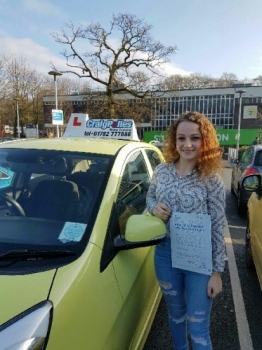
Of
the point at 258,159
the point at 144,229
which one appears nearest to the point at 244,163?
the point at 258,159

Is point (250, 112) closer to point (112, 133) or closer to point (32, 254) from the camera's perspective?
point (112, 133)

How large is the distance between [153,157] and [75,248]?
188cm

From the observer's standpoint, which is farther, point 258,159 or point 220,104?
point 220,104

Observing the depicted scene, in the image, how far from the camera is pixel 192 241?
1.74 metres

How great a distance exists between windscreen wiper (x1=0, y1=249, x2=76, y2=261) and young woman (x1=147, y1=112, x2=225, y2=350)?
2.04ft

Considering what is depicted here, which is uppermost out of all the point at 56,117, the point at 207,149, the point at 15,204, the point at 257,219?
the point at 56,117

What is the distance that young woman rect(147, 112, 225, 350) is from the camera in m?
1.73

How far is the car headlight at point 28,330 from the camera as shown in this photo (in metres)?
1.06

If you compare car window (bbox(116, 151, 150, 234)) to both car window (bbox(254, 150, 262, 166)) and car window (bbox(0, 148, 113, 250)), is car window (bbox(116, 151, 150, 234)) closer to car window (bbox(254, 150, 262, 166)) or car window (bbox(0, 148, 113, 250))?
car window (bbox(0, 148, 113, 250))

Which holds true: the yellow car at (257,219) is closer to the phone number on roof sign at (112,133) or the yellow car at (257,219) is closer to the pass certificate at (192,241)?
the pass certificate at (192,241)

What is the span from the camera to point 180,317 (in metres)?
1.97

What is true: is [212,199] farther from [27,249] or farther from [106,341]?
[27,249]

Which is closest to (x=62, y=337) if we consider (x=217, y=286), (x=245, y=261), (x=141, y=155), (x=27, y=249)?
(x=27, y=249)

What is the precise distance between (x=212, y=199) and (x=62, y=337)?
1.03 meters
